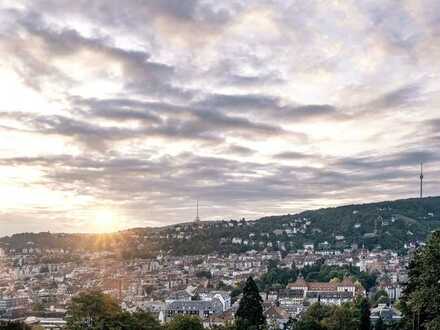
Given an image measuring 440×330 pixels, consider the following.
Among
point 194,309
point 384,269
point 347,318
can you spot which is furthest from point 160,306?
point 384,269

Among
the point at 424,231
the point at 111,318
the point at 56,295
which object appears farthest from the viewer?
the point at 424,231

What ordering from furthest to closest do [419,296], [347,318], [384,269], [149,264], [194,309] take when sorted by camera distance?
[149,264]
[384,269]
[194,309]
[347,318]
[419,296]

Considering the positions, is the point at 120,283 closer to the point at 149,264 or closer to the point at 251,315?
the point at 149,264

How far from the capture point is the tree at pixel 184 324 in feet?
119

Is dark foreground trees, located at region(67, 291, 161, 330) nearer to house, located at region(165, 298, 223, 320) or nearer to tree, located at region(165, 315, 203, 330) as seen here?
tree, located at region(165, 315, 203, 330)

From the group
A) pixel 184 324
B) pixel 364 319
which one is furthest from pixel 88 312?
pixel 364 319

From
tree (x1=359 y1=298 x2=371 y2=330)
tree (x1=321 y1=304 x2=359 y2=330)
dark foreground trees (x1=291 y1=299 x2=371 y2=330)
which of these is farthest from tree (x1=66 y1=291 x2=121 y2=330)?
tree (x1=359 y1=298 x2=371 y2=330)

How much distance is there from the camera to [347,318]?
46781 millimetres

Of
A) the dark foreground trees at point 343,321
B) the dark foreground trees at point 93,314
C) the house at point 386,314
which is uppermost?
the dark foreground trees at point 93,314

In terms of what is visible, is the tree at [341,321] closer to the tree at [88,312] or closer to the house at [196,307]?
the tree at [88,312]

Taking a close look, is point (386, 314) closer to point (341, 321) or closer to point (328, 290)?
point (341, 321)

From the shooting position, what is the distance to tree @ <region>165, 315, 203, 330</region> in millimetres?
36406

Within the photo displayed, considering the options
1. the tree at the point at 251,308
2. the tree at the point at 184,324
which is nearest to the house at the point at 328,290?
the tree at the point at 251,308

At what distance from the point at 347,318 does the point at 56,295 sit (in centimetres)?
9062
